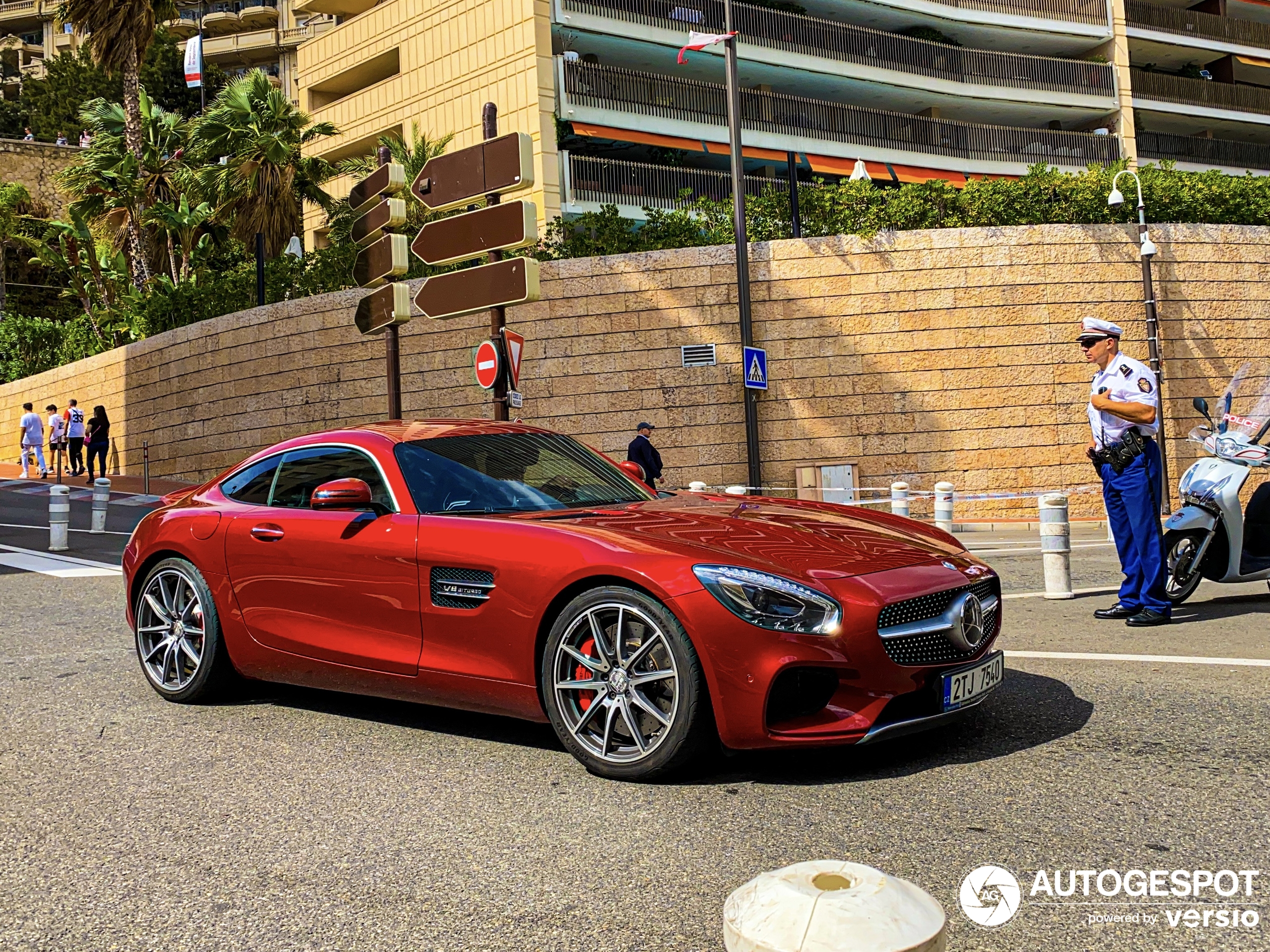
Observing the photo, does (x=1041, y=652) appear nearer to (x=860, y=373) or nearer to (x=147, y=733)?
(x=147, y=733)

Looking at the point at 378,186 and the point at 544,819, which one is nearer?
the point at 544,819

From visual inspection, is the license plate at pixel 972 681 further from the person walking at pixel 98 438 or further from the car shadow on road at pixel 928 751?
the person walking at pixel 98 438

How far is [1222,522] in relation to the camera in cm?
742

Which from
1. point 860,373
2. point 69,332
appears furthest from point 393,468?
point 69,332

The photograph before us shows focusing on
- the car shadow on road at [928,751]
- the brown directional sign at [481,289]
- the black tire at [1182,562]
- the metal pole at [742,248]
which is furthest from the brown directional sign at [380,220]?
the car shadow on road at [928,751]

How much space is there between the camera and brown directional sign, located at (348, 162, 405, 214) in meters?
13.7

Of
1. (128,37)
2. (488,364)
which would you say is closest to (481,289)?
(488,364)

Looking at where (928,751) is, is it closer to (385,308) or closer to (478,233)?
(478,233)

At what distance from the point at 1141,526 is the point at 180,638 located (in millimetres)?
5174

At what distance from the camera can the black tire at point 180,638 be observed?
547cm

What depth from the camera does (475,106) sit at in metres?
30.7

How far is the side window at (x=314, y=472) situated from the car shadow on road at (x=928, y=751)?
200 centimetres

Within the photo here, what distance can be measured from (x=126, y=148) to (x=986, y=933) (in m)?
34.5

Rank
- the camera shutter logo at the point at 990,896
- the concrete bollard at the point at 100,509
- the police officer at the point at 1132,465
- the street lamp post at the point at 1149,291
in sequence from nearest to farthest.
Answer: the camera shutter logo at the point at 990,896, the police officer at the point at 1132,465, the concrete bollard at the point at 100,509, the street lamp post at the point at 1149,291
